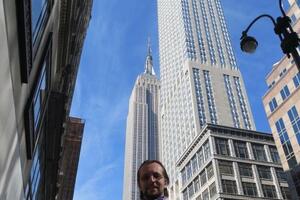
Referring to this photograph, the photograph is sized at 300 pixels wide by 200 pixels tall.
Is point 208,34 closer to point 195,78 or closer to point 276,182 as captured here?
point 195,78

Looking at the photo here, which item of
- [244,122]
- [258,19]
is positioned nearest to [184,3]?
[244,122]

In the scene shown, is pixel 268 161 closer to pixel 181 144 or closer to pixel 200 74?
pixel 181 144

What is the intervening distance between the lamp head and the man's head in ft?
26.3

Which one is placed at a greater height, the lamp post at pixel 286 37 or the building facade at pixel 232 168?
the building facade at pixel 232 168

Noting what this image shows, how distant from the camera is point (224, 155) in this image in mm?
62375

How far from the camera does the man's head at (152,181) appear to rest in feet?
11.6

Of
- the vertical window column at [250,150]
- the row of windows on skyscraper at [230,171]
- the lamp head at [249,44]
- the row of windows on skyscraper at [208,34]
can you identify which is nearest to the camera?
the lamp head at [249,44]

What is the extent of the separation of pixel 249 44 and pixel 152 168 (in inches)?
321

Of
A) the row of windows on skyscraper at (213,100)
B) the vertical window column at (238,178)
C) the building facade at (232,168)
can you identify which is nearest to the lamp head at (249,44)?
the building facade at (232,168)

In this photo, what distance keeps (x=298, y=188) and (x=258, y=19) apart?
109ft

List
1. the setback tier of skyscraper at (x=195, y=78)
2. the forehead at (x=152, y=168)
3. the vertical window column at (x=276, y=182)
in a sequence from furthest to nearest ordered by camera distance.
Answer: the setback tier of skyscraper at (x=195, y=78) → the vertical window column at (x=276, y=182) → the forehead at (x=152, y=168)

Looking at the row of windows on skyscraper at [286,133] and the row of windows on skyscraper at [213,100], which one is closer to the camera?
the row of windows on skyscraper at [286,133]

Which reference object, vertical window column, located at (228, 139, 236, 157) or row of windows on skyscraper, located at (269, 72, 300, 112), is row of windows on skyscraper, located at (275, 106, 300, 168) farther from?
vertical window column, located at (228, 139, 236, 157)

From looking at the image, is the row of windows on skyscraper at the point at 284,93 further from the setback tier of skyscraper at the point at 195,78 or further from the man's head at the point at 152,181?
the setback tier of skyscraper at the point at 195,78
